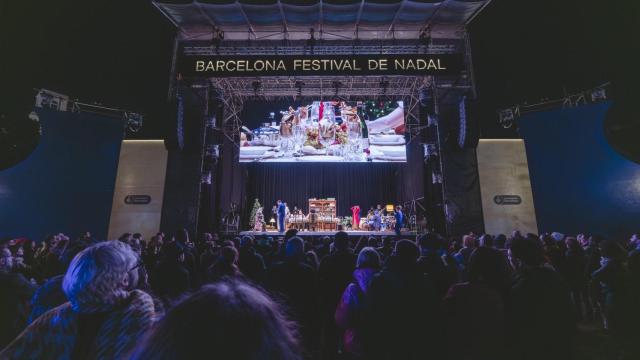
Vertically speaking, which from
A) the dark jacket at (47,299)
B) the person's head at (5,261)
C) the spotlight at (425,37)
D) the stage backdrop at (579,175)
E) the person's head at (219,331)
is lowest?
the dark jacket at (47,299)

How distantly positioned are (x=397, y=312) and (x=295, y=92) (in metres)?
11.7

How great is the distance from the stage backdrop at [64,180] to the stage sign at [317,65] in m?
5.21

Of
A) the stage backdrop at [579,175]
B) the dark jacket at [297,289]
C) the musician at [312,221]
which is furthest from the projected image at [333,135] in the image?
the dark jacket at [297,289]

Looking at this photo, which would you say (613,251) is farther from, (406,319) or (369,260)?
(406,319)

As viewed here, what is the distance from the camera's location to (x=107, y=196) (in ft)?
32.9

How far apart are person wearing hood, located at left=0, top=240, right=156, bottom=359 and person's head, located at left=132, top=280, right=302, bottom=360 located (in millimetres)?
768

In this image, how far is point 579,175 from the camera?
9.58m

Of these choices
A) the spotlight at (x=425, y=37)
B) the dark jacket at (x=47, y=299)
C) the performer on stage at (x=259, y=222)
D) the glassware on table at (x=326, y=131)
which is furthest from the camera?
the performer on stage at (x=259, y=222)

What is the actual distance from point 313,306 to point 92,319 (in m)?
2.06

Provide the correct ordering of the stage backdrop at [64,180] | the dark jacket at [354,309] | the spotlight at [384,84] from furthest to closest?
the spotlight at [384,84]
the stage backdrop at [64,180]
the dark jacket at [354,309]

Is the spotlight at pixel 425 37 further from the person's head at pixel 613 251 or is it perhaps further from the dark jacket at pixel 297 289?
the dark jacket at pixel 297 289

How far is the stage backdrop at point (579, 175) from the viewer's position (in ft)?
29.5

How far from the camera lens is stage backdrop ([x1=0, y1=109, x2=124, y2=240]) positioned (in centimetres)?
893

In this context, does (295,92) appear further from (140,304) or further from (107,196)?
(140,304)
